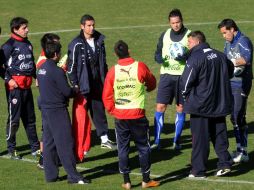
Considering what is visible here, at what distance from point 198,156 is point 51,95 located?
8.15ft

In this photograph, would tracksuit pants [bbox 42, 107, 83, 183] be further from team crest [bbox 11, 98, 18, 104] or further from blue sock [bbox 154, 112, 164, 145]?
blue sock [bbox 154, 112, 164, 145]

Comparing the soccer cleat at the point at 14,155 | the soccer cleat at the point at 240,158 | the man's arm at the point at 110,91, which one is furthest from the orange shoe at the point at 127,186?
the soccer cleat at the point at 14,155

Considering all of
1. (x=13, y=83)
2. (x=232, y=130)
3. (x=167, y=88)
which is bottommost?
(x=232, y=130)

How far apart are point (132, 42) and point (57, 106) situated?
45.2 feet

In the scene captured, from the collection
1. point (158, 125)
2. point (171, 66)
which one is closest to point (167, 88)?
point (171, 66)

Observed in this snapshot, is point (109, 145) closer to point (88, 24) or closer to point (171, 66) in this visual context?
point (171, 66)

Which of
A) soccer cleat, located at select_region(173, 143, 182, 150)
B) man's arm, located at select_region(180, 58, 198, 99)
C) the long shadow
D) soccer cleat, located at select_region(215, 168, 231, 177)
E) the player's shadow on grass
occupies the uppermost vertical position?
man's arm, located at select_region(180, 58, 198, 99)

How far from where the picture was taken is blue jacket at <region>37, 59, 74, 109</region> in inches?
509

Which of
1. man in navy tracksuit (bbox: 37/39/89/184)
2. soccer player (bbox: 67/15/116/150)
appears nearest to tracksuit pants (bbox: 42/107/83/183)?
man in navy tracksuit (bbox: 37/39/89/184)

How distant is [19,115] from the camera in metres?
15.1

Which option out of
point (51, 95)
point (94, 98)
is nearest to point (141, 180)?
point (51, 95)

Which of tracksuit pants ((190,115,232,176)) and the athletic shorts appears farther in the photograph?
the athletic shorts

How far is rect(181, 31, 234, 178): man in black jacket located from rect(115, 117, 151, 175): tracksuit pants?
911mm

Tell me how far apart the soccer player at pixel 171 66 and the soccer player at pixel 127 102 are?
272cm
